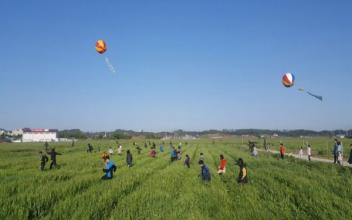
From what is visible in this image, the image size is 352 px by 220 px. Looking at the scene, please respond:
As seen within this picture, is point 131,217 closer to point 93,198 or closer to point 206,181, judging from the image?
point 93,198

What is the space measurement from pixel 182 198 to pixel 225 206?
192 cm

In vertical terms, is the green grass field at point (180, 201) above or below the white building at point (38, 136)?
below

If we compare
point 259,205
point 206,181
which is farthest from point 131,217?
point 206,181

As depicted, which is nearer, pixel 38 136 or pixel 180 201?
pixel 180 201

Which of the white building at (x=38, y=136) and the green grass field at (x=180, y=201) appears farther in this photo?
the white building at (x=38, y=136)

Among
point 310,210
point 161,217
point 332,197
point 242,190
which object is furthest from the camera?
point 242,190

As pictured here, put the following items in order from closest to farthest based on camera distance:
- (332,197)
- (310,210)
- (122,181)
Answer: (310,210)
(332,197)
(122,181)

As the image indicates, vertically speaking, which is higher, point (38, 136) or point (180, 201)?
point (38, 136)

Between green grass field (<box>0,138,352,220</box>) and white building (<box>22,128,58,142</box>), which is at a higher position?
white building (<box>22,128,58,142</box>)

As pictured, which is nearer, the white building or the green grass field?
the green grass field

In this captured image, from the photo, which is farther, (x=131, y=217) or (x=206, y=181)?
(x=206, y=181)

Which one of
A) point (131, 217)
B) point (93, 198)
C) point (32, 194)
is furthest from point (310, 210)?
point (32, 194)

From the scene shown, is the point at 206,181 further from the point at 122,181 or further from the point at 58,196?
the point at 58,196

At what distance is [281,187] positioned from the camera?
14969 millimetres
